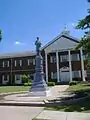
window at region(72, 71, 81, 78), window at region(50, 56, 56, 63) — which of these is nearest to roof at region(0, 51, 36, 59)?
window at region(50, 56, 56, 63)

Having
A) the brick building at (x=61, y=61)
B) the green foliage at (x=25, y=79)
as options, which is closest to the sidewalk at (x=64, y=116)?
the brick building at (x=61, y=61)

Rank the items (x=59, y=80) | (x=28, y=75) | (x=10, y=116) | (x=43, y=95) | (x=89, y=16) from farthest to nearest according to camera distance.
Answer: (x=28, y=75)
(x=59, y=80)
(x=43, y=95)
(x=89, y=16)
(x=10, y=116)

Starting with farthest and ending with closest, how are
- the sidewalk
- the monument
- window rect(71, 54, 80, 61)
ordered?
window rect(71, 54, 80, 61), the monument, the sidewalk

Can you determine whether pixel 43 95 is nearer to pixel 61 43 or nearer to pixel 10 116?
pixel 10 116

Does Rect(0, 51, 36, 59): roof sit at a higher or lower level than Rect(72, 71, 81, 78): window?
higher

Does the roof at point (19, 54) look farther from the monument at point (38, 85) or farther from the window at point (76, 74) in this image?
the monument at point (38, 85)

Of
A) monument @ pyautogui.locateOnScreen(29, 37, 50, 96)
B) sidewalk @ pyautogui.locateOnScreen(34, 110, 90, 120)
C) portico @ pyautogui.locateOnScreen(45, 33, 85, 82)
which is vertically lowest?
sidewalk @ pyautogui.locateOnScreen(34, 110, 90, 120)

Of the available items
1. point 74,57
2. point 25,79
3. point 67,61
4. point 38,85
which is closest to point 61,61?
point 67,61

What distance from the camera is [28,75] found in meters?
51.9

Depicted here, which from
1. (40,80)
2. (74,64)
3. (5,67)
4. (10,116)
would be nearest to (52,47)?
(74,64)

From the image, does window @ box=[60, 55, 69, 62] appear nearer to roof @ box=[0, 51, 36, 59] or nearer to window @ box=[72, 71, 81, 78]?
window @ box=[72, 71, 81, 78]

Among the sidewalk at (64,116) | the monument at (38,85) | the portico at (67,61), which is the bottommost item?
the sidewalk at (64,116)

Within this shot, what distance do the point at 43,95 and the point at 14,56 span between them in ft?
114

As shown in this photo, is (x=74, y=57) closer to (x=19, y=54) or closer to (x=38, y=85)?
(x=19, y=54)
